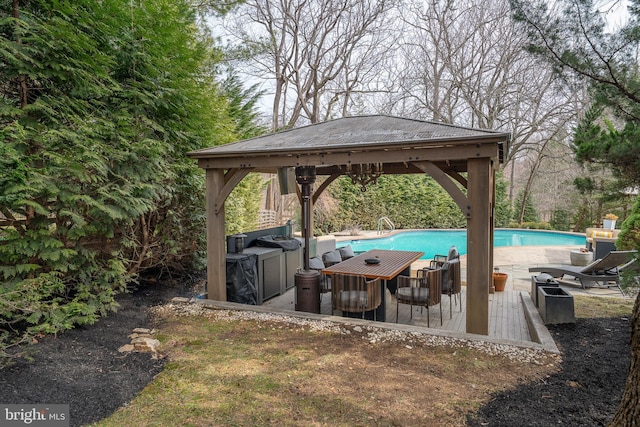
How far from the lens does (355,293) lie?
A: 195 inches

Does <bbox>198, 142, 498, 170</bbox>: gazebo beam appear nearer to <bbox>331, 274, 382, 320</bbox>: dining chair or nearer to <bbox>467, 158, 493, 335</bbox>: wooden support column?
<bbox>467, 158, 493, 335</bbox>: wooden support column

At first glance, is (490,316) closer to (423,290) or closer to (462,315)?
(462,315)

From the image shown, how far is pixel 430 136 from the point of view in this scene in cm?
434

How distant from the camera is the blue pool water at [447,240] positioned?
14172 millimetres

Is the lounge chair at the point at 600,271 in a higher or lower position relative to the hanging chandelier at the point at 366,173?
lower

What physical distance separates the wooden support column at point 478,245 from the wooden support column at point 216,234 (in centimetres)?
Result: 358

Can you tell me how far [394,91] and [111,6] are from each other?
13.6m

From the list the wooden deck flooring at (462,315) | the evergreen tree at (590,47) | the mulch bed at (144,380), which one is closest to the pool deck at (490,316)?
the wooden deck flooring at (462,315)

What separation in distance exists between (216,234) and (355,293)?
7.72ft

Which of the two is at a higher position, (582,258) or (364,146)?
(364,146)

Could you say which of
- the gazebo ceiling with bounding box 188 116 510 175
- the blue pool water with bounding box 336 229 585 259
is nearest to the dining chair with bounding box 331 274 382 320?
the gazebo ceiling with bounding box 188 116 510 175

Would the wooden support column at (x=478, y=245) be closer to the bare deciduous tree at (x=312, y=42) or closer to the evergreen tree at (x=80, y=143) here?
the evergreen tree at (x=80, y=143)

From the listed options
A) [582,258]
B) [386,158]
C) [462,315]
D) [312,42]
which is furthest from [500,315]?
[312,42]

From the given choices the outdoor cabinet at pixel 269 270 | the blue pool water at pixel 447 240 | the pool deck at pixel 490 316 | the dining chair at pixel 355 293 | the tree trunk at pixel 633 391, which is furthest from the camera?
the blue pool water at pixel 447 240
